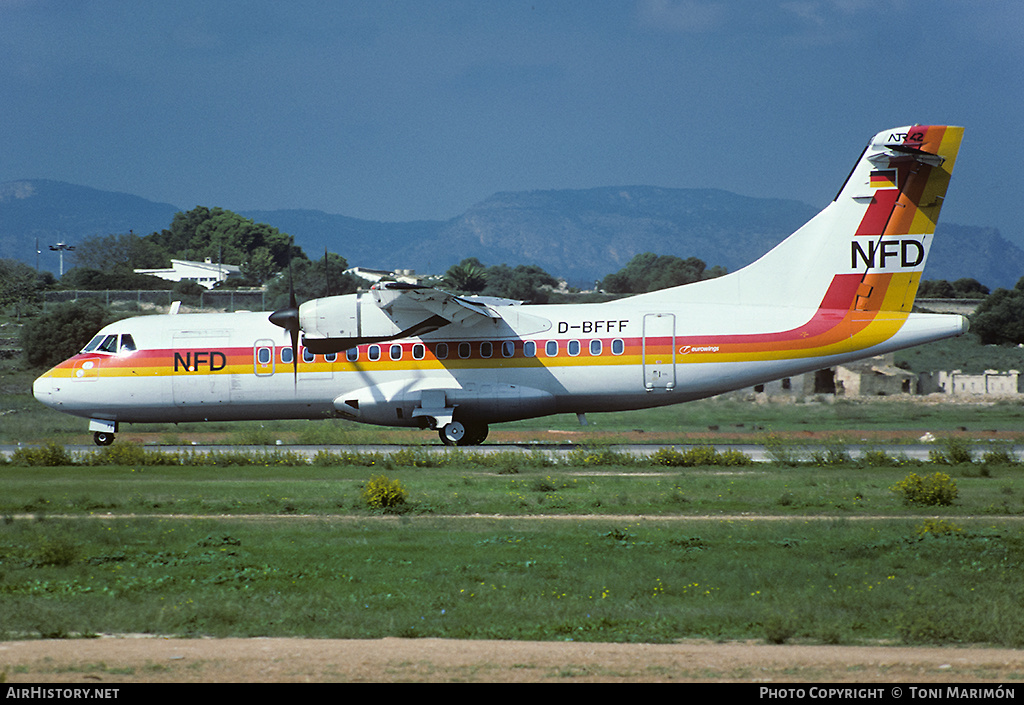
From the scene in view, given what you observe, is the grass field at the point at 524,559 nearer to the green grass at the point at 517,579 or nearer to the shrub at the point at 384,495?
the green grass at the point at 517,579

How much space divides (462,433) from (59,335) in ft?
→ 109

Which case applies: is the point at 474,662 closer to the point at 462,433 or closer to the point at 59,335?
the point at 462,433

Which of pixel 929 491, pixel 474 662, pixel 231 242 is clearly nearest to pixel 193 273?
pixel 231 242

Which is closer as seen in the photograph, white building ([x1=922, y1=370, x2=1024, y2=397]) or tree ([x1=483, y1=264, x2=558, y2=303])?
white building ([x1=922, y1=370, x2=1024, y2=397])

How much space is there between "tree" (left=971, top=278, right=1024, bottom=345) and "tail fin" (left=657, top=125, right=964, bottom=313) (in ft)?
159

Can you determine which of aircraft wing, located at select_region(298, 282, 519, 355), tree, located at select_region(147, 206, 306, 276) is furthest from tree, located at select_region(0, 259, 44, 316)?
aircraft wing, located at select_region(298, 282, 519, 355)

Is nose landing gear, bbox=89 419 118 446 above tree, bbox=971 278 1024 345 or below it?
below

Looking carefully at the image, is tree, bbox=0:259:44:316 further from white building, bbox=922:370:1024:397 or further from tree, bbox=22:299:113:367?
white building, bbox=922:370:1024:397

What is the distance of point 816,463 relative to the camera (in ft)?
79.4

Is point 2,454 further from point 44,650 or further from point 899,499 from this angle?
point 899,499

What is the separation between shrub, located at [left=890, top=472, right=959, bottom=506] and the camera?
17781 millimetres

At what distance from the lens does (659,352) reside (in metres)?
26.7

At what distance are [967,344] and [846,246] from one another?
1939 inches

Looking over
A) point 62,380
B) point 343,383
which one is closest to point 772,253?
point 343,383
